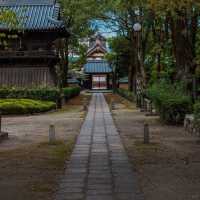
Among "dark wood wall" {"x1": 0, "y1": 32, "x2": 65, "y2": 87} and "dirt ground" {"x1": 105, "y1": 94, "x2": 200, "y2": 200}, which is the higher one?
"dark wood wall" {"x1": 0, "y1": 32, "x2": 65, "y2": 87}

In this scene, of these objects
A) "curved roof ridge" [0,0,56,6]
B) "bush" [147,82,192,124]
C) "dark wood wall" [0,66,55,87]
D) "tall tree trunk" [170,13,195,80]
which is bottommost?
"bush" [147,82,192,124]

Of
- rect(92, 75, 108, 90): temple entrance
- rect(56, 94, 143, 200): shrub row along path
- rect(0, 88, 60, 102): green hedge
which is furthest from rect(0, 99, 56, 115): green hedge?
rect(92, 75, 108, 90): temple entrance

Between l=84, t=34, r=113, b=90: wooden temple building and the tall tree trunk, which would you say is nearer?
the tall tree trunk

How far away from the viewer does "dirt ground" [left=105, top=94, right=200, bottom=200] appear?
852 cm

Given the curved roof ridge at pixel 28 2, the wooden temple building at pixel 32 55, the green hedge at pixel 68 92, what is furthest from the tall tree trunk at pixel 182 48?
the curved roof ridge at pixel 28 2

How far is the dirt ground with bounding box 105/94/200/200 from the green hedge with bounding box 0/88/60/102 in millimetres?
19009

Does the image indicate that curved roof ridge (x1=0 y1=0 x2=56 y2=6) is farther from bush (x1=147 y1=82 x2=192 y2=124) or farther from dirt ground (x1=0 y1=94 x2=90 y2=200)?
dirt ground (x1=0 y1=94 x2=90 y2=200)

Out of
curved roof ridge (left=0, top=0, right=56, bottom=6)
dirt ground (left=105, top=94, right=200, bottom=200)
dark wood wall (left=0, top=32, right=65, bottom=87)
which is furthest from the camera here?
curved roof ridge (left=0, top=0, right=56, bottom=6)

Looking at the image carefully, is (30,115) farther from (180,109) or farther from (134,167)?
(134,167)

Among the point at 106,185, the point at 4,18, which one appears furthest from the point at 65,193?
the point at 4,18

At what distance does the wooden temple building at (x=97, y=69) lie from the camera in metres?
96.5

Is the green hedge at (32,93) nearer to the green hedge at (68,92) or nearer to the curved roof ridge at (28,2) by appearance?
the green hedge at (68,92)

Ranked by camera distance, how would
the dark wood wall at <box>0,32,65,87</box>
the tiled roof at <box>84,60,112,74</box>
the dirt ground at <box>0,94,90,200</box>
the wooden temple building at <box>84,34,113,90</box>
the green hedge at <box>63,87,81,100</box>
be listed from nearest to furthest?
the dirt ground at <box>0,94,90,200</box>, the dark wood wall at <box>0,32,65,87</box>, the green hedge at <box>63,87,81,100</box>, the tiled roof at <box>84,60,112,74</box>, the wooden temple building at <box>84,34,113,90</box>

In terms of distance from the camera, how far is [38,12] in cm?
4647
